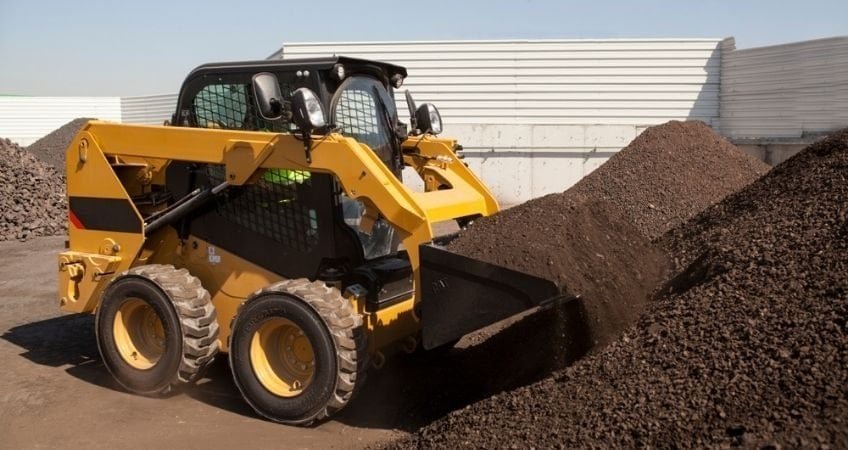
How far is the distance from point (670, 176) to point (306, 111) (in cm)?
710

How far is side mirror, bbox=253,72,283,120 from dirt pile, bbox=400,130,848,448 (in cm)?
210

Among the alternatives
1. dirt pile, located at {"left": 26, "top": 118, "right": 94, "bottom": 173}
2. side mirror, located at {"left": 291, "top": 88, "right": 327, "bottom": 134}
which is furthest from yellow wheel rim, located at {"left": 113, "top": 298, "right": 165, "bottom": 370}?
dirt pile, located at {"left": 26, "top": 118, "right": 94, "bottom": 173}

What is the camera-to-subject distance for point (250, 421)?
4.79m

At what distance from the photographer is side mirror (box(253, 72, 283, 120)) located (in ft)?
15.3

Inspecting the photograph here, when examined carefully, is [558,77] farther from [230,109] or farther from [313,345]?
[313,345]

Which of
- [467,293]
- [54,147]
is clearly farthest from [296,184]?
[54,147]

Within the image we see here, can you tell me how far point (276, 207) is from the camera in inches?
199

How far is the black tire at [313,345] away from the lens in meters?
4.42

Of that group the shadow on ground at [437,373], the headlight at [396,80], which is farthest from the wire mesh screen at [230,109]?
the shadow on ground at [437,373]

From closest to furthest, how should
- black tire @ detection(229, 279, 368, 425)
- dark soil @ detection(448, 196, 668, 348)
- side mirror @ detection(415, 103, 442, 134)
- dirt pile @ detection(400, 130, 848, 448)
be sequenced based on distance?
dirt pile @ detection(400, 130, 848, 448) < dark soil @ detection(448, 196, 668, 348) < black tire @ detection(229, 279, 368, 425) < side mirror @ detection(415, 103, 442, 134)

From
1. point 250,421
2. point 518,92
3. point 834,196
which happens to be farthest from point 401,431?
point 518,92

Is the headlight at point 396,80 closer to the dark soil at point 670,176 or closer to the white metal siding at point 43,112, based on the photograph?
the dark soil at point 670,176

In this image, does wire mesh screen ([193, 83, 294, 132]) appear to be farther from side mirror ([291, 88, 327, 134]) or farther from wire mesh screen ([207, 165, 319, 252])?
side mirror ([291, 88, 327, 134])

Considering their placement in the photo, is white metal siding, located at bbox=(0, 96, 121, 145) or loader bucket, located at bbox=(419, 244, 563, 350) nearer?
loader bucket, located at bbox=(419, 244, 563, 350)
